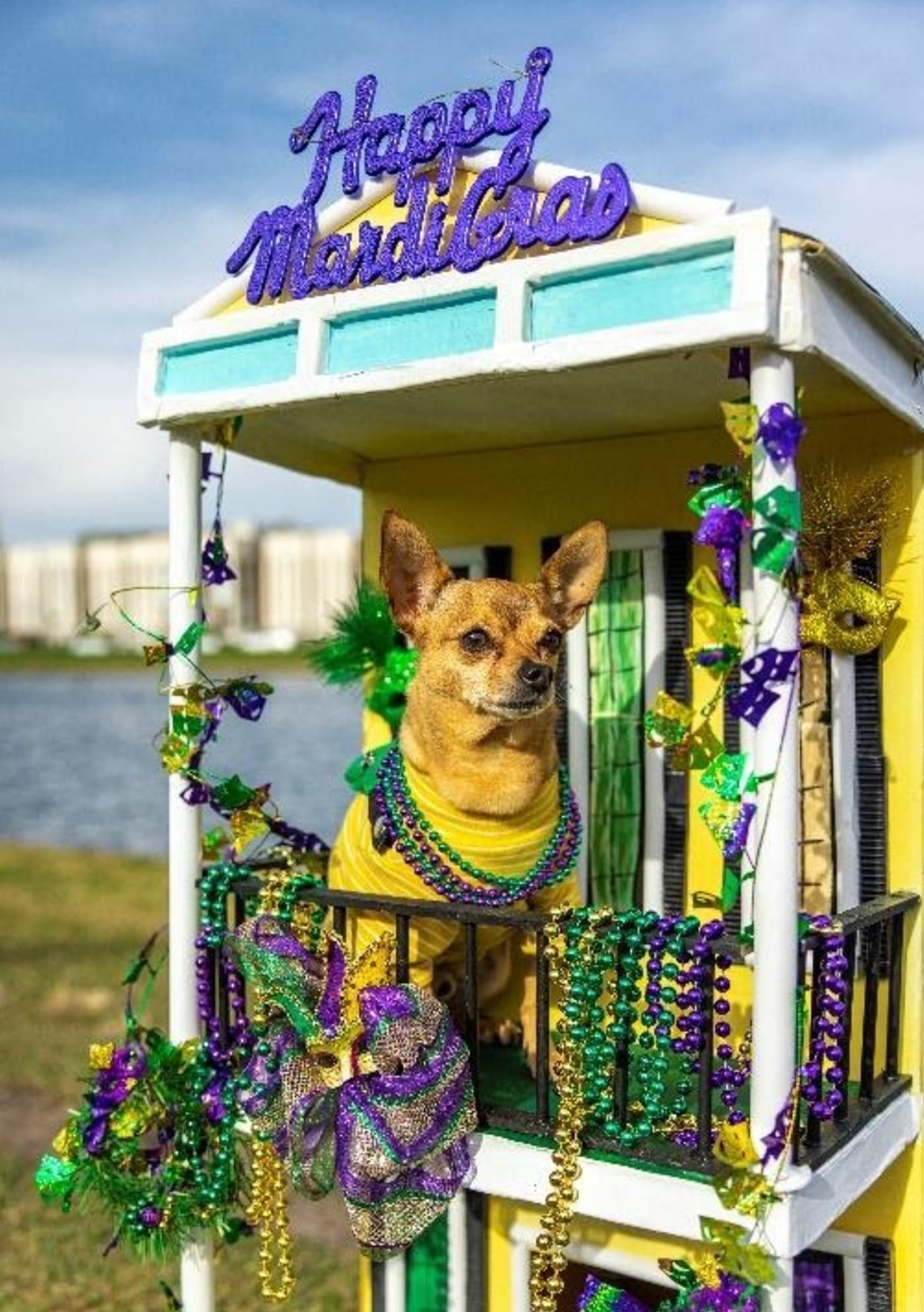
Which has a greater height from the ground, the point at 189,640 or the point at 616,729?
the point at 189,640

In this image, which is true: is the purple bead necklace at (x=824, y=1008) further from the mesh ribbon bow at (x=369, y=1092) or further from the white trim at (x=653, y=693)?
the white trim at (x=653, y=693)

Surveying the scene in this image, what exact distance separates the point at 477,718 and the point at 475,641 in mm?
254

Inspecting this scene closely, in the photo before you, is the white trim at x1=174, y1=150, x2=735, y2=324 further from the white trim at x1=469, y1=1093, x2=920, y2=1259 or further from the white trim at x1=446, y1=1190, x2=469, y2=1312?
the white trim at x1=446, y1=1190, x2=469, y2=1312

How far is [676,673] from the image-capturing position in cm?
531

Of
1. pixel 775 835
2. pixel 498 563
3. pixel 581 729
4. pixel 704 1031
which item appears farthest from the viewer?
pixel 498 563

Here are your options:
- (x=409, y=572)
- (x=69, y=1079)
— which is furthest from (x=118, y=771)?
(x=409, y=572)

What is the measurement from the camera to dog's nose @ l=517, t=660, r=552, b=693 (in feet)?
14.3

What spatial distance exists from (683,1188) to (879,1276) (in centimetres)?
132

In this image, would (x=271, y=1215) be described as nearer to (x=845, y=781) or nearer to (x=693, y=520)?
(x=845, y=781)

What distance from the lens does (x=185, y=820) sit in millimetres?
4805

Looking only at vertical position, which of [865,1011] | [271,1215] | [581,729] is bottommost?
[271,1215]

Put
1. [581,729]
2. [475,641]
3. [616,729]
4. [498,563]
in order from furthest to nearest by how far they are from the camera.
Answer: [498,563], [581,729], [616,729], [475,641]

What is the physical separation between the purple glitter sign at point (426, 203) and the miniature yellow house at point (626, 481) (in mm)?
11

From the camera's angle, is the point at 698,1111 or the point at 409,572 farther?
the point at 409,572
